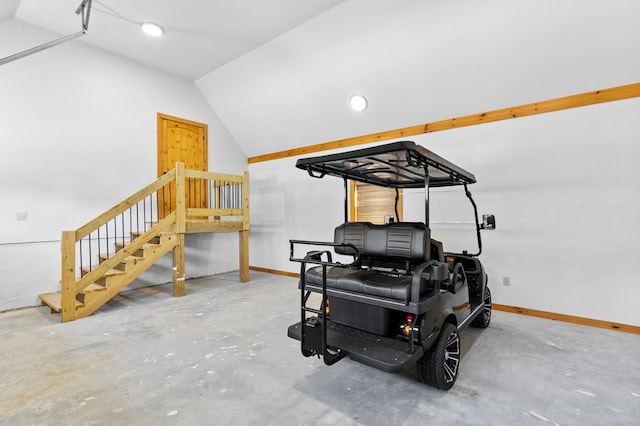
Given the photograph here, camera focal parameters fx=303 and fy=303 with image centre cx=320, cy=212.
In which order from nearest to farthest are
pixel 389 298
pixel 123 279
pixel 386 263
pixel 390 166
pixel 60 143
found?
pixel 389 298, pixel 390 166, pixel 386 263, pixel 123 279, pixel 60 143

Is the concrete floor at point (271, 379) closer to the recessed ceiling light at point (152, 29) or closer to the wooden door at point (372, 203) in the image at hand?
the wooden door at point (372, 203)

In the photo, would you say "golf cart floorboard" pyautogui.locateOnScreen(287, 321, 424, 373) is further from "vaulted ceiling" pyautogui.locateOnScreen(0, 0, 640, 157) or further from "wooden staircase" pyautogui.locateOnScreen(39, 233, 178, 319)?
"vaulted ceiling" pyautogui.locateOnScreen(0, 0, 640, 157)

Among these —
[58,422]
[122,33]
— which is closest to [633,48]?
[58,422]

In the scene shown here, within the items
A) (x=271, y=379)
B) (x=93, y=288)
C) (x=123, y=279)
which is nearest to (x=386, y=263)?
(x=271, y=379)

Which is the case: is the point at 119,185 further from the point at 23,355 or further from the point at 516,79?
the point at 516,79

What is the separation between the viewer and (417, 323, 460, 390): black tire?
2.20 meters

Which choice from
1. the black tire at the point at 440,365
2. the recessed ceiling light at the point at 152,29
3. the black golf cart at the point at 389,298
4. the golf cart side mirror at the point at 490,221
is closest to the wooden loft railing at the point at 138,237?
the recessed ceiling light at the point at 152,29

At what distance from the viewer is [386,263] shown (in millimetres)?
3057

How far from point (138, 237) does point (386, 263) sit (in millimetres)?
3852

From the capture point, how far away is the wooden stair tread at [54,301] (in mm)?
3894

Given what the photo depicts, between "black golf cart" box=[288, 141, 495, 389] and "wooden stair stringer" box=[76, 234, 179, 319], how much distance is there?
10.3 ft

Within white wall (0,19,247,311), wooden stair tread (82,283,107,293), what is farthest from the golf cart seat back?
white wall (0,19,247,311)

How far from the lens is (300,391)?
227 cm

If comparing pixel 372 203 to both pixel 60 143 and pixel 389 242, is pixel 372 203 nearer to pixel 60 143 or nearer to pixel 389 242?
pixel 389 242
